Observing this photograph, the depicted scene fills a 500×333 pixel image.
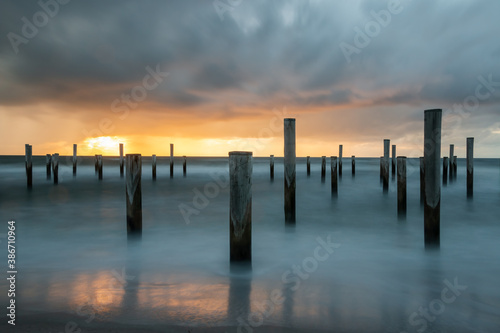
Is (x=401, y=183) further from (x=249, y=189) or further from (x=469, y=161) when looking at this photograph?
(x=469, y=161)

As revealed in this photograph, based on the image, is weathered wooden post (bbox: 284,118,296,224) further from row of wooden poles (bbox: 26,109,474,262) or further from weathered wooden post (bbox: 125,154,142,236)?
weathered wooden post (bbox: 125,154,142,236)

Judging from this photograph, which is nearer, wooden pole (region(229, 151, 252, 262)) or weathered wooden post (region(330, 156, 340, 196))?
wooden pole (region(229, 151, 252, 262))

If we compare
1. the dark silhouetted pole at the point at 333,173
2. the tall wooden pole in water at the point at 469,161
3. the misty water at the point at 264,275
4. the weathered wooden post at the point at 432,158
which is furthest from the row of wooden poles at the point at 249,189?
the tall wooden pole in water at the point at 469,161

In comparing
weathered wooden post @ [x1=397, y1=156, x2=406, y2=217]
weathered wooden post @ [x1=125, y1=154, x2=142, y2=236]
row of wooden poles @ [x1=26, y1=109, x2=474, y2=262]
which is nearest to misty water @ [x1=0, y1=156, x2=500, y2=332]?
row of wooden poles @ [x1=26, y1=109, x2=474, y2=262]

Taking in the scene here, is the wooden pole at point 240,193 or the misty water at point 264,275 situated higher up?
the wooden pole at point 240,193

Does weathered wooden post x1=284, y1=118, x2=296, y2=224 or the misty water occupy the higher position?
weathered wooden post x1=284, y1=118, x2=296, y2=224

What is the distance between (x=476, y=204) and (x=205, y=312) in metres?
12.0

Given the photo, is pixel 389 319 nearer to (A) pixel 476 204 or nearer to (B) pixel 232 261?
(B) pixel 232 261

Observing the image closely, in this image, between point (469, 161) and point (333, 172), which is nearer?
point (469, 161)

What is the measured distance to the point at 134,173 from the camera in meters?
6.17

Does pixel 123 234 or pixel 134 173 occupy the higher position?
pixel 134 173

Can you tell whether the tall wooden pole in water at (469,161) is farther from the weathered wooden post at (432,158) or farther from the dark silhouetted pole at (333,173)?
the weathered wooden post at (432,158)

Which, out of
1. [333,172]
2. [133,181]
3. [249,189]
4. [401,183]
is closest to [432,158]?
[249,189]

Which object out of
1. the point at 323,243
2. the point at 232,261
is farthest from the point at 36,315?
the point at 323,243
